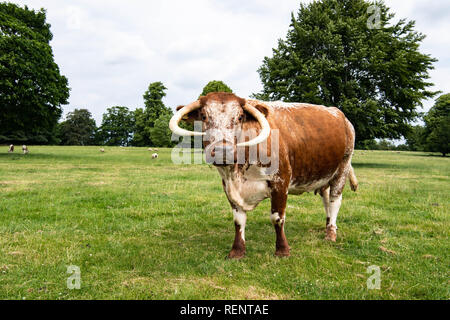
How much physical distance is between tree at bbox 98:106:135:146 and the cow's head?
3294 inches

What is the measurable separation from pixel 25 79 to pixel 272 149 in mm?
27197

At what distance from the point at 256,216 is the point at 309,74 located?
54.4 feet

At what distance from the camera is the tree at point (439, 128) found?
5122 cm

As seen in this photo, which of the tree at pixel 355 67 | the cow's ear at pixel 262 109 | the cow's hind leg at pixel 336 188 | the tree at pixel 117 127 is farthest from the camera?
the tree at pixel 117 127

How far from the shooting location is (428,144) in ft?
195

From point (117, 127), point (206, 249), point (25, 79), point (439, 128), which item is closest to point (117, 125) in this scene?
point (117, 127)

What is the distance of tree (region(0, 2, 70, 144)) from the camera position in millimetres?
23906

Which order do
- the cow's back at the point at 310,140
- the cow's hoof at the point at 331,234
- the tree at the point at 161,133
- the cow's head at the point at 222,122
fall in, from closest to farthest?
the cow's head at the point at 222,122 → the cow's back at the point at 310,140 → the cow's hoof at the point at 331,234 → the tree at the point at 161,133

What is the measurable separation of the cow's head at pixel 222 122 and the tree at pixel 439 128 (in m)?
47.2

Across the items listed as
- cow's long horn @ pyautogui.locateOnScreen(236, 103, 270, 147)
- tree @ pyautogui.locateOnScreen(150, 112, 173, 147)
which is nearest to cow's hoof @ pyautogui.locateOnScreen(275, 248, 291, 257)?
cow's long horn @ pyautogui.locateOnScreen(236, 103, 270, 147)

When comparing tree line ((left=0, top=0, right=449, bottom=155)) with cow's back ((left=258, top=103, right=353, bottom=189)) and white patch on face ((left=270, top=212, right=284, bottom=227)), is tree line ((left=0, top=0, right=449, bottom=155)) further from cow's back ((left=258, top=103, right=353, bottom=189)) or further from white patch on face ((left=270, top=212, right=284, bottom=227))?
white patch on face ((left=270, top=212, right=284, bottom=227))

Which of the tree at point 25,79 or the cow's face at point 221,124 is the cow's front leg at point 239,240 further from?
the tree at point 25,79

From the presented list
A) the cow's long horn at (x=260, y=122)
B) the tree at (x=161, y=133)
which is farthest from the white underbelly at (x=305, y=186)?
the tree at (x=161, y=133)
